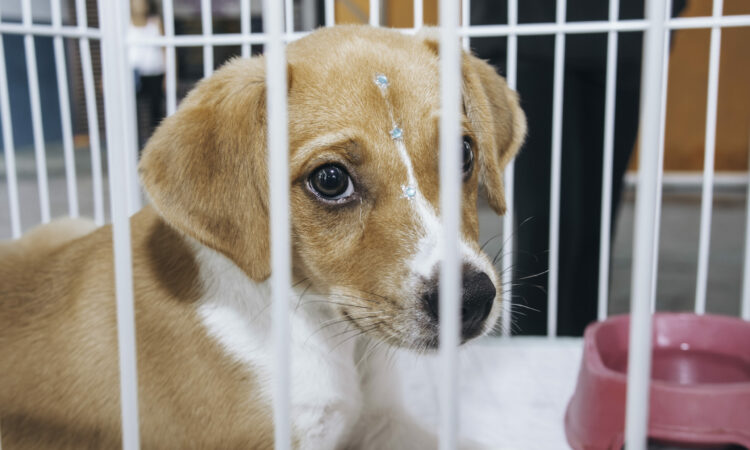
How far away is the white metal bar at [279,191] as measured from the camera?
805mm

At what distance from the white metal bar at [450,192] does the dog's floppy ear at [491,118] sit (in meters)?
0.93

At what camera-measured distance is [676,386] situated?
156cm

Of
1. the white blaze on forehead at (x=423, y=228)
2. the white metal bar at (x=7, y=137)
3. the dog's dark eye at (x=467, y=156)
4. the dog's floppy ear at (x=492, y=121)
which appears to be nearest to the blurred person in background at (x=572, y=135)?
the dog's floppy ear at (x=492, y=121)

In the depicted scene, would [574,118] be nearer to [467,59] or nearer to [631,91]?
[631,91]

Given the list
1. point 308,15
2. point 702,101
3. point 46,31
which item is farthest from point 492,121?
point 702,101

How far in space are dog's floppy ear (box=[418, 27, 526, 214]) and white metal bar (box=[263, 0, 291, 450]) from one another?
94cm

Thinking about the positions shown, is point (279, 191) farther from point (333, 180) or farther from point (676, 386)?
point (676, 386)

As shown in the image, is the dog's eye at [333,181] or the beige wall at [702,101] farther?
the beige wall at [702,101]

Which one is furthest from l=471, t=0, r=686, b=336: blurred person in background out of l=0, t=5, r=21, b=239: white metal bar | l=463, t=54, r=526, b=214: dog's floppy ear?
l=0, t=5, r=21, b=239: white metal bar

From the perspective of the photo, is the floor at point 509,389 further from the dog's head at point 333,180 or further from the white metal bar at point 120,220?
the white metal bar at point 120,220

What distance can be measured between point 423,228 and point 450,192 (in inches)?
21.3

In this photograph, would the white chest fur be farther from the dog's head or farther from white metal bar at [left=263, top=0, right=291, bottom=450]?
white metal bar at [left=263, top=0, right=291, bottom=450]

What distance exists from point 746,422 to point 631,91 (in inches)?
54.4

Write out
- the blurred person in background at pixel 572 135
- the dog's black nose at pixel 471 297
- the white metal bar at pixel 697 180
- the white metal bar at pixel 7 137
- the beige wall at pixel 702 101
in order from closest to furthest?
the dog's black nose at pixel 471 297 < the white metal bar at pixel 7 137 < the blurred person in background at pixel 572 135 < the beige wall at pixel 702 101 < the white metal bar at pixel 697 180
